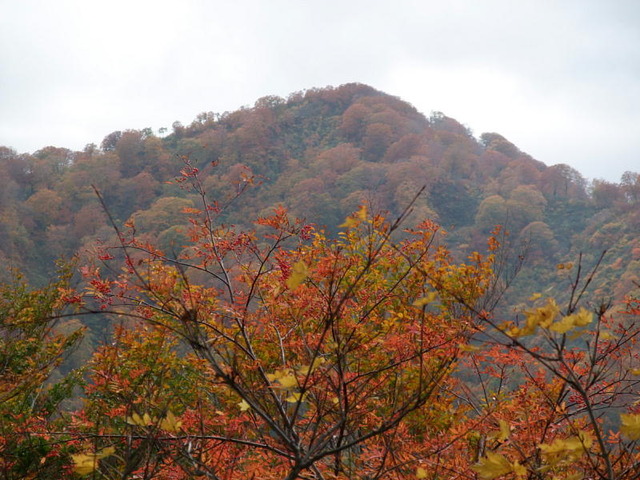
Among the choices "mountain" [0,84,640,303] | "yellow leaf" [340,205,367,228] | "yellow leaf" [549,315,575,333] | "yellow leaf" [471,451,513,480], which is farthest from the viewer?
"mountain" [0,84,640,303]

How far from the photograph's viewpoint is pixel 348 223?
1.71 meters

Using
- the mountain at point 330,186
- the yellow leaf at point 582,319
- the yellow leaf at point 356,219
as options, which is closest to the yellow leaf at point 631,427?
the yellow leaf at point 582,319

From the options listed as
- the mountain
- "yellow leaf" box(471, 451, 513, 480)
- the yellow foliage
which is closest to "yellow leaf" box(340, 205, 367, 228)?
the yellow foliage

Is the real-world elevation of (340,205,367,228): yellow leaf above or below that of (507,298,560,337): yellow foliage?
above

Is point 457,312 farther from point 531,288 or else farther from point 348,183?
point 348,183

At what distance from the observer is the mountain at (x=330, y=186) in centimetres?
3931

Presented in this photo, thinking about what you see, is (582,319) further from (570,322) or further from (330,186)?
(330,186)

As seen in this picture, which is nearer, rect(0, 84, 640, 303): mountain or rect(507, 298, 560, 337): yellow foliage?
rect(507, 298, 560, 337): yellow foliage

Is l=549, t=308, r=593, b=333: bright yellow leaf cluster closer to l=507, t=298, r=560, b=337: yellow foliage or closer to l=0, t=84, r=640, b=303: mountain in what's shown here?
l=507, t=298, r=560, b=337: yellow foliage

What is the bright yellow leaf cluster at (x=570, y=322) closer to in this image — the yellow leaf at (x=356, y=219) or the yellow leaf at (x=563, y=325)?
the yellow leaf at (x=563, y=325)

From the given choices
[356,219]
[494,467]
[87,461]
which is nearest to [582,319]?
[494,467]

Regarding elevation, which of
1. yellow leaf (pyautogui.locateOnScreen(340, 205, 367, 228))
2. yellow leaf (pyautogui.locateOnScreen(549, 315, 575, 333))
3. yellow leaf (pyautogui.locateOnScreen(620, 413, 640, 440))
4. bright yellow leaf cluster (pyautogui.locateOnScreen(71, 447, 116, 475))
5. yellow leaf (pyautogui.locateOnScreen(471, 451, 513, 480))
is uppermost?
yellow leaf (pyautogui.locateOnScreen(340, 205, 367, 228))

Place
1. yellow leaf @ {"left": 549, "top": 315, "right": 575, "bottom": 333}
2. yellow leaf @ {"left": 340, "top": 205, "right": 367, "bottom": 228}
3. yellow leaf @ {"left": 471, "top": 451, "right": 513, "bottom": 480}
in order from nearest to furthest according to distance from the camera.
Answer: yellow leaf @ {"left": 549, "top": 315, "right": 575, "bottom": 333}
yellow leaf @ {"left": 471, "top": 451, "right": 513, "bottom": 480}
yellow leaf @ {"left": 340, "top": 205, "right": 367, "bottom": 228}

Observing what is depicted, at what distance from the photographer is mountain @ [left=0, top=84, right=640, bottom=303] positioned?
129ft
